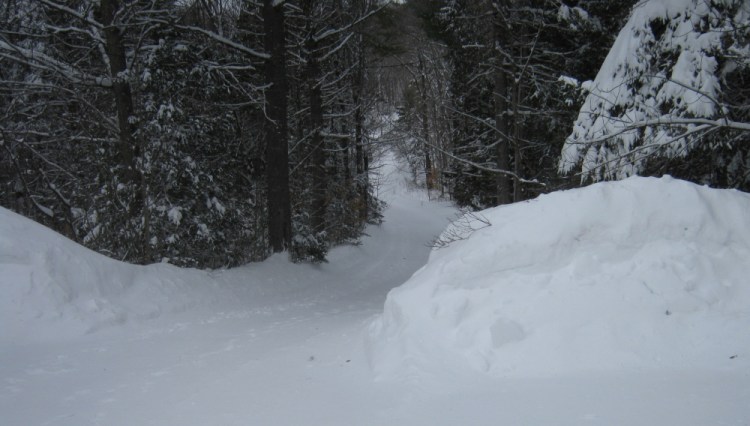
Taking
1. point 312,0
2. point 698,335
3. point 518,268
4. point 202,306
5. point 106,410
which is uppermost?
point 312,0

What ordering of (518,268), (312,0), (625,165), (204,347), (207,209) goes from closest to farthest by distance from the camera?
(518,268)
(204,347)
(625,165)
(207,209)
(312,0)

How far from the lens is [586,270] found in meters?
4.40

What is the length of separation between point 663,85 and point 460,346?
5.82 m

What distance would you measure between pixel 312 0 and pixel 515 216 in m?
11.7

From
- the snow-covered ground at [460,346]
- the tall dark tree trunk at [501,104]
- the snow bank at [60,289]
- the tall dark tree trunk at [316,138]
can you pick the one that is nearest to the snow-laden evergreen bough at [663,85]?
the snow-covered ground at [460,346]

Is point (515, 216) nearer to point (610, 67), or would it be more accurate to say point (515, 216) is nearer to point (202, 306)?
point (610, 67)

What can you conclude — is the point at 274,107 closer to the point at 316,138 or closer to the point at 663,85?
the point at 316,138

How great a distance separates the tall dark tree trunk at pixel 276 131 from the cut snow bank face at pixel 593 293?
6.95m

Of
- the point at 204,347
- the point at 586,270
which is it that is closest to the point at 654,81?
the point at 586,270

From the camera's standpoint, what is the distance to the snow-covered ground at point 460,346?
3459mm

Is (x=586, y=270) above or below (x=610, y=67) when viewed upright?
below

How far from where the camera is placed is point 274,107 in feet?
37.8

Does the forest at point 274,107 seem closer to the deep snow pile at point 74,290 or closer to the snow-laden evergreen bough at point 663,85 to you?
the snow-laden evergreen bough at point 663,85

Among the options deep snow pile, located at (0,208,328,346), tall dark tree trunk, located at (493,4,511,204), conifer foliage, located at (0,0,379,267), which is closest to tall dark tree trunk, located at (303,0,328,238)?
conifer foliage, located at (0,0,379,267)
